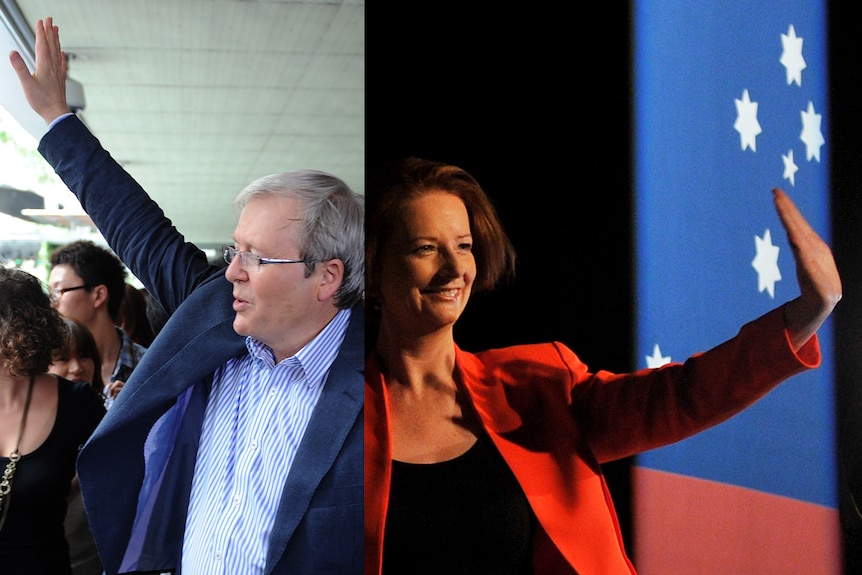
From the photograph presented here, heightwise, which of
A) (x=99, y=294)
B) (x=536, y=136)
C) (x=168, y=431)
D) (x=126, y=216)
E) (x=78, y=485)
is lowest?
(x=78, y=485)

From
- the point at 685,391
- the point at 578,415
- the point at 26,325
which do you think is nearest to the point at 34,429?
the point at 26,325

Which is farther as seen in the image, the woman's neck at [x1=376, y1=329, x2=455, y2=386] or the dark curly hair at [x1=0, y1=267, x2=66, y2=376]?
the woman's neck at [x1=376, y1=329, x2=455, y2=386]

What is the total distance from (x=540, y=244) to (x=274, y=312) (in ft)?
2.16

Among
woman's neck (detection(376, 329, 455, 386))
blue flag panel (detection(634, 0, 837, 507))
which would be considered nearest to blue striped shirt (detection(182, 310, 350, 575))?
woman's neck (detection(376, 329, 455, 386))

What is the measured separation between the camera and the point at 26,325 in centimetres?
193

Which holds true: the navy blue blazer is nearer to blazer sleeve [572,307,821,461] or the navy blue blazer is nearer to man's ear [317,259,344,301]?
man's ear [317,259,344,301]

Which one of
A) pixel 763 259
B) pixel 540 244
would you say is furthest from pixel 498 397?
pixel 763 259

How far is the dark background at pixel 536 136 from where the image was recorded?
2197 millimetres

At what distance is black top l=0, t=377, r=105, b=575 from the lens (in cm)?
191

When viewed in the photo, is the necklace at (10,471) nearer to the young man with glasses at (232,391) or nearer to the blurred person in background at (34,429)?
Answer: the blurred person in background at (34,429)

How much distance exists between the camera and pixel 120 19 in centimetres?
202

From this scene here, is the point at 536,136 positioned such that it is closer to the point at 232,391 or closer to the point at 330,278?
the point at 330,278

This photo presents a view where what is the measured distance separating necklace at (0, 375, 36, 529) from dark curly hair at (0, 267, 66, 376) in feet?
0.14

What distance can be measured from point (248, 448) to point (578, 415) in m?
0.79
